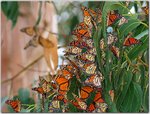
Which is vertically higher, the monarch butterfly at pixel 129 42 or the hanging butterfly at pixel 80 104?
the monarch butterfly at pixel 129 42

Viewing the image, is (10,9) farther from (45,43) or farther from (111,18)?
(111,18)

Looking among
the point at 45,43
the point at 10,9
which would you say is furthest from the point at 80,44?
the point at 10,9

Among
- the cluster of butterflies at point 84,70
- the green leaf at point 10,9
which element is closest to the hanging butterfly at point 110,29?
the cluster of butterflies at point 84,70

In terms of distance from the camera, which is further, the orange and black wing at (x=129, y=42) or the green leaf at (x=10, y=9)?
the green leaf at (x=10, y=9)

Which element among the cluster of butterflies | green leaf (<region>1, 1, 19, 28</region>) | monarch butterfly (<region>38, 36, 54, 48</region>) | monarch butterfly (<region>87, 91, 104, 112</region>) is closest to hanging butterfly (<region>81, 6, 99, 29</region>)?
the cluster of butterflies

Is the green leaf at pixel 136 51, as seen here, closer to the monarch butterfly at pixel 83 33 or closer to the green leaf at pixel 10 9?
the monarch butterfly at pixel 83 33

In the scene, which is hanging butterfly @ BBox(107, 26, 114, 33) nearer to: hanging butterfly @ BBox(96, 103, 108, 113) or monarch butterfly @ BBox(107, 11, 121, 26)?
monarch butterfly @ BBox(107, 11, 121, 26)

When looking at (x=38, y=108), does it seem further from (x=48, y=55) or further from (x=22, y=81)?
(x=22, y=81)
